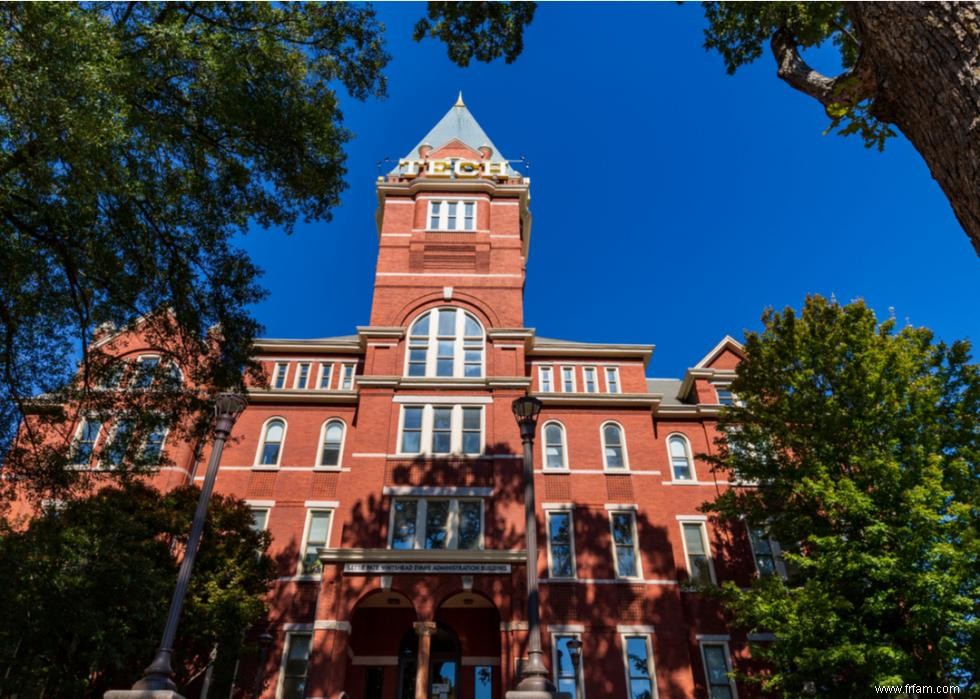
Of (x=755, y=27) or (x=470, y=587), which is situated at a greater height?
(x=755, y=27)

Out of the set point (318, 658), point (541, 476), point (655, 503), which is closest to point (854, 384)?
point (655, 503)

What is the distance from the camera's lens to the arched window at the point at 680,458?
82.7ft

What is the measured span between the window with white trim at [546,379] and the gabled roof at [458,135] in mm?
11141

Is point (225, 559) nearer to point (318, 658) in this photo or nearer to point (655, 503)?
point (318, 658)

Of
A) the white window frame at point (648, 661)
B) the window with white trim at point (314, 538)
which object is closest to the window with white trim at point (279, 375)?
the window with white trim at point (314, 538)

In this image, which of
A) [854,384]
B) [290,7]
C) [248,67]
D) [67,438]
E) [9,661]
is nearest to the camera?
[248,67]

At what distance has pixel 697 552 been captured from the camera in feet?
77.4

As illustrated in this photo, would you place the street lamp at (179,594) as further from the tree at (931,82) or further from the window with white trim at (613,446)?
the window with white trim at (613,446)

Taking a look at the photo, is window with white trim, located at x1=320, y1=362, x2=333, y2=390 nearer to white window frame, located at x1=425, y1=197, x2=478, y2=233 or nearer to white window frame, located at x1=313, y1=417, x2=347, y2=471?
white window frame, located at x1=313, y1=417, x2=347, y2=471

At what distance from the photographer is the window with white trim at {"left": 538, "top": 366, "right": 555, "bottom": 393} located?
26.9m

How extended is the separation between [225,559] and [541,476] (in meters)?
11.8

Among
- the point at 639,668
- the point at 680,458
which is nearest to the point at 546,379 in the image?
the point at 680,458

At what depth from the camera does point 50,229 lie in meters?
9.48

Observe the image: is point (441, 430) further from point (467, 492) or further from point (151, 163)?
point (151, 163)
